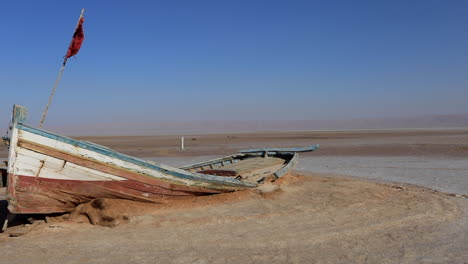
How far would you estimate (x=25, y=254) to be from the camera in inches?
208

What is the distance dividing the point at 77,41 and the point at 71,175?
Answer: 2.94 metres

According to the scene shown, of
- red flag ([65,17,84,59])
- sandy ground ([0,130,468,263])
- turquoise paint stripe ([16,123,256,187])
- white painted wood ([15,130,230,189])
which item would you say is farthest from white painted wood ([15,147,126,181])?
red flag ([65,17,84,59])

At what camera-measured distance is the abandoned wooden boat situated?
614 cm

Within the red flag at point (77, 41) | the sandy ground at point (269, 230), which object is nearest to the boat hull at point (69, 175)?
the sandy ground at point (269, 230)

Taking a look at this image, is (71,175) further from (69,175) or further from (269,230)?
(269,230)

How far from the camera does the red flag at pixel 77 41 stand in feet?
25.3

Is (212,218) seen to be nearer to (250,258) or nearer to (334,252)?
(250,258)

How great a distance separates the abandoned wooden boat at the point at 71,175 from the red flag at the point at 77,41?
2.01 meters

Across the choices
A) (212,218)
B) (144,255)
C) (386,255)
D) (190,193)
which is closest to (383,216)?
(386,255)

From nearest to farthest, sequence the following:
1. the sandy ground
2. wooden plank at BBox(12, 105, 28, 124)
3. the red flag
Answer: the sandy ground < wooden plank at BBox(12, 105, 28, 124) < the red flag

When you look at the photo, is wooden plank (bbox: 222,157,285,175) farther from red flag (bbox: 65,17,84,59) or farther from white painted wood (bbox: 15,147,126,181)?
red flag (bbox: 65,17,84,59)

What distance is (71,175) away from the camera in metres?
6.48

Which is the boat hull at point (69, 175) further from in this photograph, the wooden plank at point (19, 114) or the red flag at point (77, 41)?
the red flag at point (77, 41)

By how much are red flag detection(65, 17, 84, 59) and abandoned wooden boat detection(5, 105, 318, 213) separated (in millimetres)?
2014
